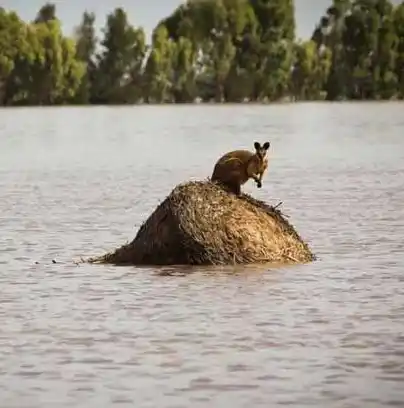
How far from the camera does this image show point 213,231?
2108 centimetres

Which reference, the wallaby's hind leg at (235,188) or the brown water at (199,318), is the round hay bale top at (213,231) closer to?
the wallaby's hind leg at (235,188)

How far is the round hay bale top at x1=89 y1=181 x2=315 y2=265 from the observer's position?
2105 cm

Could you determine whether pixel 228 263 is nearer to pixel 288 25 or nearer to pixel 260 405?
pixel 260 405

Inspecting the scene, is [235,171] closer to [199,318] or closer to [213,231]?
[213,231]

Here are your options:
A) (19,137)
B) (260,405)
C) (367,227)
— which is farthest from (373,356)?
(19,137)

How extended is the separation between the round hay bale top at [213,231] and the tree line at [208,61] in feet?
482

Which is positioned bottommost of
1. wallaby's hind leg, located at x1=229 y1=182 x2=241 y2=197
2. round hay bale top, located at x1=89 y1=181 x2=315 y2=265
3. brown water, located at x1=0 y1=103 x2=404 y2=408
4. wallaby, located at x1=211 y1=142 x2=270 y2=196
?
brown water, located at x1=0 y1=103 x2=404 y2=408

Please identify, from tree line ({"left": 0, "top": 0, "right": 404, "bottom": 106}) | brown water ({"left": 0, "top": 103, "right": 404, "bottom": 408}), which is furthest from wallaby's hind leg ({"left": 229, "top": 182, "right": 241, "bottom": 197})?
tree line ({"left": 0, "top": 0, "right": 404, "bottom": 106})

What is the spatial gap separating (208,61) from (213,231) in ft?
531

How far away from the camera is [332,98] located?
19550 centimetres

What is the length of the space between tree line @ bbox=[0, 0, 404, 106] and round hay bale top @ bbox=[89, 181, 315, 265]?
147 m

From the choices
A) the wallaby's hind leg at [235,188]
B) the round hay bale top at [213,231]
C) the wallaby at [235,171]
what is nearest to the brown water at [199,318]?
the round hay bale top at [213,231]

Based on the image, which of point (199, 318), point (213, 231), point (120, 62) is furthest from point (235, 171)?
point (120, 62)

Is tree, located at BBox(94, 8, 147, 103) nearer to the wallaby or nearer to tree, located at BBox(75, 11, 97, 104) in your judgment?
tree, located at BBox(75, 11, 97, 104)
